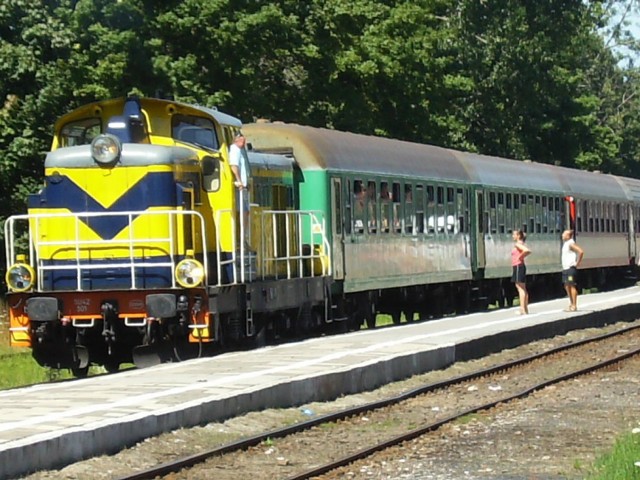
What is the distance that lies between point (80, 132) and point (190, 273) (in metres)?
2.79

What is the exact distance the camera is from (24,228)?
102 feet

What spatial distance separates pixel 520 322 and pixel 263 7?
498 inches

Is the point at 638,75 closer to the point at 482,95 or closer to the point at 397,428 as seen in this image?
the point at 482,95

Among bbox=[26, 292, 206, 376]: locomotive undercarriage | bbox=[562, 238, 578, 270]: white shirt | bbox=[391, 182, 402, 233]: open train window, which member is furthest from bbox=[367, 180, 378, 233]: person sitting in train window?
bbox=[26, 292, 206, 376]: locomotive undercarriage

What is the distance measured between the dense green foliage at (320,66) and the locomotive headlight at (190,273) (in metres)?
13.9

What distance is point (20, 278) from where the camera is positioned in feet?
59.5

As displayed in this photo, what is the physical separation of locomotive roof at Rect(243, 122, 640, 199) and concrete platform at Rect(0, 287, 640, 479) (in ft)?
9.75

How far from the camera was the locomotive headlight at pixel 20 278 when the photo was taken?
18.1 metres

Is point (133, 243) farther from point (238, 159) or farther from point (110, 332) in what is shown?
point (238, 159)

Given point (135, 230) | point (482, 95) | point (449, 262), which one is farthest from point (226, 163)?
point (482, 95)

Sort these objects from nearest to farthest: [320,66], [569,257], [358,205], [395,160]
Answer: [358,205] → [395,160] → [569,257] → [320,66]

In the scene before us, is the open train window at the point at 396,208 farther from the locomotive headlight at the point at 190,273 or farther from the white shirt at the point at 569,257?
the locomotive headlight at the point at 190,273

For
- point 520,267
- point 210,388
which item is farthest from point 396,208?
point 210,388

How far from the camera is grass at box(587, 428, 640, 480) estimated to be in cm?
974
